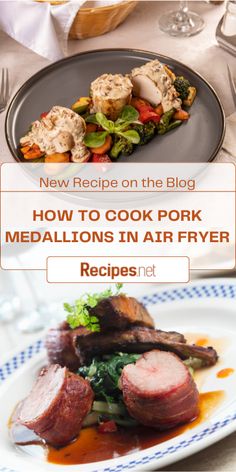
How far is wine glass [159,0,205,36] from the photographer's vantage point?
1298 mm

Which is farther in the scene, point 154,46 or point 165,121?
point 154,46

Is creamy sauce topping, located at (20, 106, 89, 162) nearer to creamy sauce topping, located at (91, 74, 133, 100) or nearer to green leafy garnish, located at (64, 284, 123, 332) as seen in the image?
creamy sauce topping, located at (91, 74, 133, 100)

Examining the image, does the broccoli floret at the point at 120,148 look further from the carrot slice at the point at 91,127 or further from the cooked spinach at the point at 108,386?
the cooked spinach at the point at 108,386

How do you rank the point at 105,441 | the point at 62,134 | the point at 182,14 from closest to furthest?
the point at 105,441
the point at 62,134
the point at 182,14

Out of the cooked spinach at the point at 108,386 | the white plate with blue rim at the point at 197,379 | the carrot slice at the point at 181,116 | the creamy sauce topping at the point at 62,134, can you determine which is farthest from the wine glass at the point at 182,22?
the cooked spinach at the point at 108,386

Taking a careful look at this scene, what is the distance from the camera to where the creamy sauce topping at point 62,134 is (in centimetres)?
102

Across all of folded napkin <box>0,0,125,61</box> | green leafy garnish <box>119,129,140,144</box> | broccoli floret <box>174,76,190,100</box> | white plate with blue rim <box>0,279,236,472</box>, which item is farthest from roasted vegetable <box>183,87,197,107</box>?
white plate with blue rim <box>0,279,236,472</box>

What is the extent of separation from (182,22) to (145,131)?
363 mm

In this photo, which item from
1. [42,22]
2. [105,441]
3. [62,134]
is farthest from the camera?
[42,22]

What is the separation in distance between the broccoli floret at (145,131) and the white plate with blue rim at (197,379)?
0.26 metres

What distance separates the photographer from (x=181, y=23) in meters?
1.31

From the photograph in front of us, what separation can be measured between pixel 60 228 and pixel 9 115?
261mm

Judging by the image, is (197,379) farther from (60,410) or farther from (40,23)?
(40,23)

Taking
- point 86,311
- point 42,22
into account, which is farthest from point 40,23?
point 86,311
